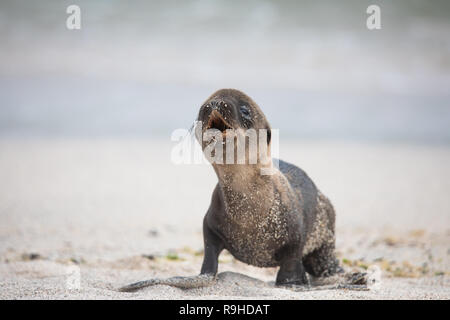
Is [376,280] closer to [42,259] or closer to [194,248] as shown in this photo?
[194,248]

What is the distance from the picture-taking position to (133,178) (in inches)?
620

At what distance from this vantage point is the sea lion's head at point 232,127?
16.7 feet

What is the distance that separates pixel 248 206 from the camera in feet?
18.7

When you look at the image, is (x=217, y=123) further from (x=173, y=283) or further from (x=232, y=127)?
(x=173, y=283)

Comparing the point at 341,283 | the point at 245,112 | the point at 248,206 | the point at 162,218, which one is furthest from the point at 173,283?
the point at 162,218

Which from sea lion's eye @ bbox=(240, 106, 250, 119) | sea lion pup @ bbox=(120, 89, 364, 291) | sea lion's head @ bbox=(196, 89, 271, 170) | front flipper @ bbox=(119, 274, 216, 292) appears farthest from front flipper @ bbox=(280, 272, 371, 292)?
sea lion's eye @ bbox=(240, 106, 250, 119)

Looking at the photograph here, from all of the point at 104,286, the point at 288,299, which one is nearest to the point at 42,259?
the point at 104,286

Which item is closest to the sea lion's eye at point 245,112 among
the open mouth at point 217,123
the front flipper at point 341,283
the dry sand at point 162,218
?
the open mouth at point 217,123

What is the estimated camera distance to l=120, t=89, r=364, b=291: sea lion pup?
5176 millimetres

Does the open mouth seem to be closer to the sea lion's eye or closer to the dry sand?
the sea lion's eye

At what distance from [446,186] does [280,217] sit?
1013 centimetres

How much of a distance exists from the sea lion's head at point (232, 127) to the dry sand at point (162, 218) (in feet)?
3.94

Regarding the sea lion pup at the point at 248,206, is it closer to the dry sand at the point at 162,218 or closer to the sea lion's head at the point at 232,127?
the sea lion's head at the point at 232,127
